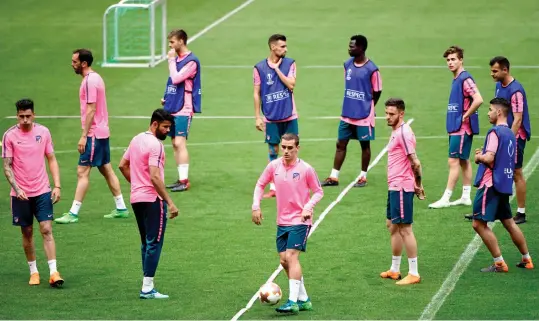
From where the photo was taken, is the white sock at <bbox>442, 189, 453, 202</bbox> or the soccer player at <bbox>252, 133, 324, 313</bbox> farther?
the white sock at <bbox>442, 189, 453, 202</bbox>

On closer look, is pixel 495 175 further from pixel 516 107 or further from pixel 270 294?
pixel 270 294

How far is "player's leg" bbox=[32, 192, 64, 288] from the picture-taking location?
15.2m

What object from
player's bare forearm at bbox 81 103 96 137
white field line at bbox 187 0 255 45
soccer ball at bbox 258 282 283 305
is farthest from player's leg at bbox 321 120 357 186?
white field line at bbox 187 0 255 45

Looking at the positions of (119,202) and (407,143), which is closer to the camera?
(407,143)

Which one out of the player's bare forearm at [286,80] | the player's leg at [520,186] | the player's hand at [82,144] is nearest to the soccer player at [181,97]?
the player's bare forearm at [286,80]

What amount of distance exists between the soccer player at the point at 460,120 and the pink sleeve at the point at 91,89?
540 centimetres

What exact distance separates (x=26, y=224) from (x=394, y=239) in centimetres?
462

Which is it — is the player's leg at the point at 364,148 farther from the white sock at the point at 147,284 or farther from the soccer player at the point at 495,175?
the white sock at the point at 147,284

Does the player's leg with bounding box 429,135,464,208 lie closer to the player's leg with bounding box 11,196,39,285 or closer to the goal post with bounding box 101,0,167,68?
the player's leg with bounding box 11,196,39,285

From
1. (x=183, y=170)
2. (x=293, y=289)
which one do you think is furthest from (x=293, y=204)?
(x=183, y=170)

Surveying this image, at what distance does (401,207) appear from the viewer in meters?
15.2

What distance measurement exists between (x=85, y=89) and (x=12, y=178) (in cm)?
345

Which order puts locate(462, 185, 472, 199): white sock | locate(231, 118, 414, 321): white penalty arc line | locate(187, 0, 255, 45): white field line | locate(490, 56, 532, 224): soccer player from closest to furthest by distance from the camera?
locate(231, 118, 414, 321): white penalty arc line < locate(490, 56, 532, 224): soccer player < locate(462, 185, 472, 199): white sock < locate(187, 0, 255, 45): white field line

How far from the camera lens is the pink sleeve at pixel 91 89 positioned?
1830 centimetres
